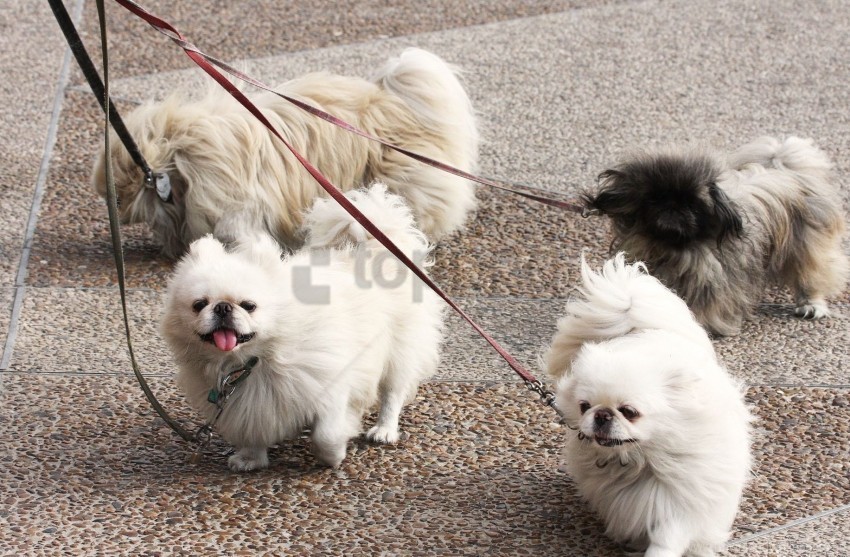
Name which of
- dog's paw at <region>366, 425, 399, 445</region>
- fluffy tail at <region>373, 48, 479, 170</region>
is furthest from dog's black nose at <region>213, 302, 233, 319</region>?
fluffy tail at <region>373, 48, 479, 170</region>

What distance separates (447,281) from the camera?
6430mm

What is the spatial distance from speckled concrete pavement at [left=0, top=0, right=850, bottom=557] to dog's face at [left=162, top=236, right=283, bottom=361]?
24.4 inches

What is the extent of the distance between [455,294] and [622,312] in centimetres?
215

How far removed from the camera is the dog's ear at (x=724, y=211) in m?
5.52

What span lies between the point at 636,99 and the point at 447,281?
3500 mm

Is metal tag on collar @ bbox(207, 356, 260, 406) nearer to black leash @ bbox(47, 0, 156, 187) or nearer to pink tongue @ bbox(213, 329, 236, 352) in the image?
pink tongue @ bbox(213, 329, 236, 352)

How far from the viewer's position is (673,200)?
561 centimetres

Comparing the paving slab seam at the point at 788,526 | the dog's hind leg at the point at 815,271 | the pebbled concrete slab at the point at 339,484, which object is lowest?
the paving slab seam at the point at 788,526

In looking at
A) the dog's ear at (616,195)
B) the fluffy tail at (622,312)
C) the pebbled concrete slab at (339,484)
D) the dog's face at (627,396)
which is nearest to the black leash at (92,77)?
the pebbled concrete slab at (339,484)

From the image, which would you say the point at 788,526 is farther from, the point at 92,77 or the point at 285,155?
the point at 92,77

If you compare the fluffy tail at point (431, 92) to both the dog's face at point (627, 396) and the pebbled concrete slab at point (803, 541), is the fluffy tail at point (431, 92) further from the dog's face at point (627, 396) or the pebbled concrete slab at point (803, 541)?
the pebbled concrete slab at point (803, 541)

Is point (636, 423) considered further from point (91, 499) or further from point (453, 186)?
point (453, 186)

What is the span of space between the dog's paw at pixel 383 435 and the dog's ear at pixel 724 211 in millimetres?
2042

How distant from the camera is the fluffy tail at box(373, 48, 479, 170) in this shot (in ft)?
22.5
